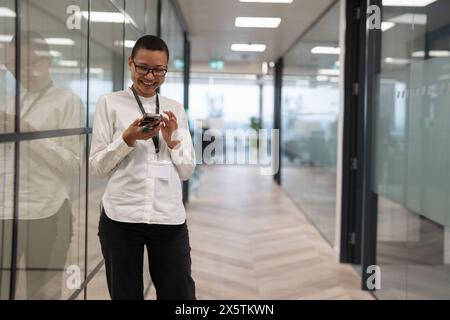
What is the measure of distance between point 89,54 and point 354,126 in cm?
333

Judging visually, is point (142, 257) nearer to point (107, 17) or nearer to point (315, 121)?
point (107, 17)

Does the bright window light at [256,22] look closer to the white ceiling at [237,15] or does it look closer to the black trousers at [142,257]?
the white ceiling at [237,15]

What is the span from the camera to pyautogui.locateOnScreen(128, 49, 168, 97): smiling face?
5.94 ft

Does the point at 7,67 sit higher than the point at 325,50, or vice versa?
the point at 325,50

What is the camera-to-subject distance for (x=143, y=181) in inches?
73.1

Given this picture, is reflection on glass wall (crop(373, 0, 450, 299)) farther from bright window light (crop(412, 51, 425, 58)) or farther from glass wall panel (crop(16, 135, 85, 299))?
glass wall panel (crop(16, 135, 85, 299))

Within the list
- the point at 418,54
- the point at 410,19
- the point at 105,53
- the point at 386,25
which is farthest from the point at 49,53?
the point at 386,25

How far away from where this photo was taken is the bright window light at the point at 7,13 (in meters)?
1.45

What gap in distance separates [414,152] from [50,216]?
7.15 ft

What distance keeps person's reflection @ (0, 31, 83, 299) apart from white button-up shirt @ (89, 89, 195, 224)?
18 cm

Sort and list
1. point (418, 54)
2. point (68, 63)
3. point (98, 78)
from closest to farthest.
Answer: point (68, 63) → point (98, 78) → point (418, 54)

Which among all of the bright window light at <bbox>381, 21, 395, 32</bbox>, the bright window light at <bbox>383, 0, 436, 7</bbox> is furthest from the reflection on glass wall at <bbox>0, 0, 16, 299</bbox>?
the bright window light at <bbox>381, 21, 395, 32</bbox>

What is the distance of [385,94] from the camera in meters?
3.78
